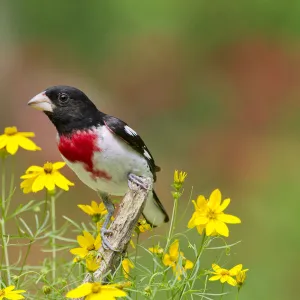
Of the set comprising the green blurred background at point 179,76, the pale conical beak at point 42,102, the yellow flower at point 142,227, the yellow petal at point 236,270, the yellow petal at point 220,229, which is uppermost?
the pale conical beak at point 42,102

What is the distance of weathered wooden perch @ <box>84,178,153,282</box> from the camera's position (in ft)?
3.20

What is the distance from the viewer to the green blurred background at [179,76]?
3172mm

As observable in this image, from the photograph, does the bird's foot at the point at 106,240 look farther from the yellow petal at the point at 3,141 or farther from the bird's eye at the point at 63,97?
the bird's eye at the point at 63,97

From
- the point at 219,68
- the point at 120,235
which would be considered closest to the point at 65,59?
the point at 219,68

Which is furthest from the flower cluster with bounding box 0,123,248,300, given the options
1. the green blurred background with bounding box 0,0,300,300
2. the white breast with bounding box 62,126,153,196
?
the green blurred background with bounding box 0,0,300,300

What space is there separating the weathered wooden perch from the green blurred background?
1854 mm

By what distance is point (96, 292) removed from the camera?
85cm

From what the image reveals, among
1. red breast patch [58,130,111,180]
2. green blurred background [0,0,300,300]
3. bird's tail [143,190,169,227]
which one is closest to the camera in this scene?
red breast patch [58,130,111,180]

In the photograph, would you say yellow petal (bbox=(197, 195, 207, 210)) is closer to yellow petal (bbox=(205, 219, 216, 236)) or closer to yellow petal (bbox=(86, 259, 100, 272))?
yellow petal (bbox=(205, 219, 216, 236))

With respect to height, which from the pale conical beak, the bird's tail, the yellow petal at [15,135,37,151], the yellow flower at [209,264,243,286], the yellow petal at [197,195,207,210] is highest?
the pale conical beak

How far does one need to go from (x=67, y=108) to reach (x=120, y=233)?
1.10 feet

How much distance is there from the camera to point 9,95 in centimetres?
358

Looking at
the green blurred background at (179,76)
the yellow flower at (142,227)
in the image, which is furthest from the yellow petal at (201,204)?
the green blurred background at (179,76)

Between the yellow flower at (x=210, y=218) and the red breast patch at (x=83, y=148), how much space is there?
0.93 feet
